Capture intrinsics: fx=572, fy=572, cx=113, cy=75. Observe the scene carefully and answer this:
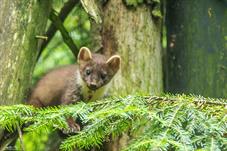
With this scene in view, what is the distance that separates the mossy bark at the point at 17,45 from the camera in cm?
495

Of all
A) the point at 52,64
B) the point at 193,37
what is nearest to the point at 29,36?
the point at 193,37

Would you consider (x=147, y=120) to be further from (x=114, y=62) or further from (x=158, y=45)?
(x=158, y=45)

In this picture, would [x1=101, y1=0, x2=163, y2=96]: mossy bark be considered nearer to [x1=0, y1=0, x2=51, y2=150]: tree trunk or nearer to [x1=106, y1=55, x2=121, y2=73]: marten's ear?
[x1=106, y1=55, x2=121, y2=73]: marten's ear

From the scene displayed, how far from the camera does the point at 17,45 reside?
16.5 ft

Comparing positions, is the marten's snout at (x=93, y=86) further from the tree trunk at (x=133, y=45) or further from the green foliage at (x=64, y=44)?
the green foliage at (x=64, y=44)

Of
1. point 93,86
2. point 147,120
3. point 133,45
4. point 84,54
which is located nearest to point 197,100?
point 147,120

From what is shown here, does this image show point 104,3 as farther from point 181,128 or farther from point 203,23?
point 181,128

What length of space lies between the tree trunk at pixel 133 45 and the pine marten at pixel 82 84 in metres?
0.16

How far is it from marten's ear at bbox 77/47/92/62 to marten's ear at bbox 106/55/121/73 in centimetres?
24

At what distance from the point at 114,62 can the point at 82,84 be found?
57 centimetres

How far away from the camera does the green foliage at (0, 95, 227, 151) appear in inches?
125

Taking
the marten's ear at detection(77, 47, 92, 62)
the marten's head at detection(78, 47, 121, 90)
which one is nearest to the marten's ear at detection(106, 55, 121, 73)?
the marten's head at detection(78, 47, 121, 90)

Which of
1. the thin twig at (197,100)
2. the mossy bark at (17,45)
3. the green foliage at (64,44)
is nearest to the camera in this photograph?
the thin twig at (197,100)

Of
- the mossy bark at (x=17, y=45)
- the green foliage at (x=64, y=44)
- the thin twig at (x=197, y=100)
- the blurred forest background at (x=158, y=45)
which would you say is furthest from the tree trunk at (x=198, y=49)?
the thin twig at (x=197, y=100)
